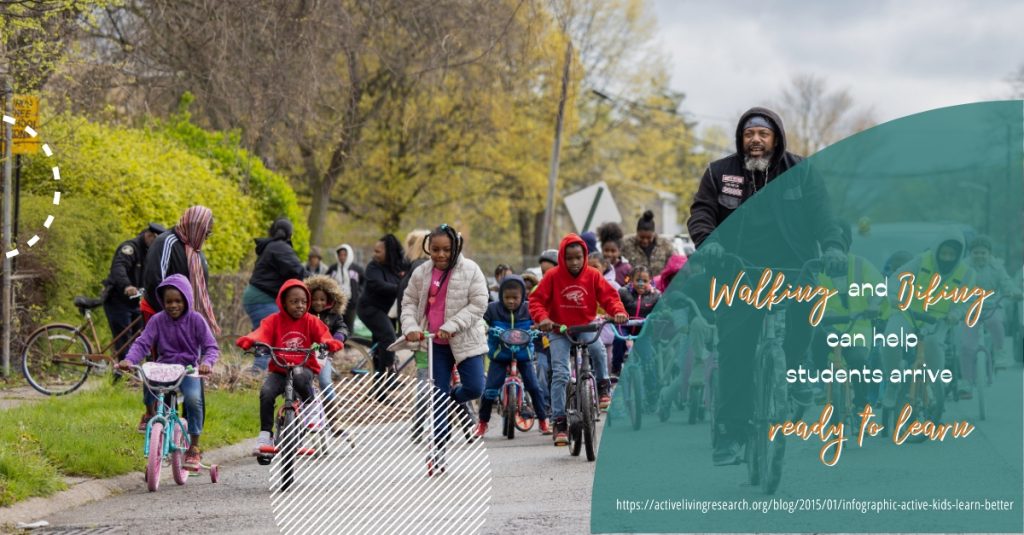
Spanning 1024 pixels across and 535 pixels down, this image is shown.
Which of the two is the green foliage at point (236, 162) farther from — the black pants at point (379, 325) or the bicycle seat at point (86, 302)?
the black pants at point (379, 325)

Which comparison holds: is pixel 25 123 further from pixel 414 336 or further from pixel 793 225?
pixel 793 225

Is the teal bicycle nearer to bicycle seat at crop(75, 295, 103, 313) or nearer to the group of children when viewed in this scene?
the group of children

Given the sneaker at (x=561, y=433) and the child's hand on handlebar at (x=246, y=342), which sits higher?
the child's hand on handlebar at (x=246, y=342)

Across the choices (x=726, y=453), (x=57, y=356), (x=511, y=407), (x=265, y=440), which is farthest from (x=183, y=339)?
(x=726, y=453)

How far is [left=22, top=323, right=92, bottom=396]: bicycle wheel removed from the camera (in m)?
14.6

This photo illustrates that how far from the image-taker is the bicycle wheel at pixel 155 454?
948cm

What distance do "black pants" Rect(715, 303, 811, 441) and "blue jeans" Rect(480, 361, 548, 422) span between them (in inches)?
289

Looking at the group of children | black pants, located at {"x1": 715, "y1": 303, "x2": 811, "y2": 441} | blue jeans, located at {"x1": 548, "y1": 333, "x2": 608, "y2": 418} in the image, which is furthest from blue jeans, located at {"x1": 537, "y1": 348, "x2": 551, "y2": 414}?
black pants, located at {"x1": 715, "y1": 303, "x2": 811, "y2": 441}

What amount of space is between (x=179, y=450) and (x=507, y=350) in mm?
3083

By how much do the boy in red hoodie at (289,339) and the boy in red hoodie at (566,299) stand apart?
162cm

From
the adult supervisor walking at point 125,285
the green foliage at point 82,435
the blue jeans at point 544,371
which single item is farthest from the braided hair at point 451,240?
the adult supervisor walking at point 125,285

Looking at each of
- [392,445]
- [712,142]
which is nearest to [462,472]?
[392,445]

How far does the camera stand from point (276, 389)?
981cm

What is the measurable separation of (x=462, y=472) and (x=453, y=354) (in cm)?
225
